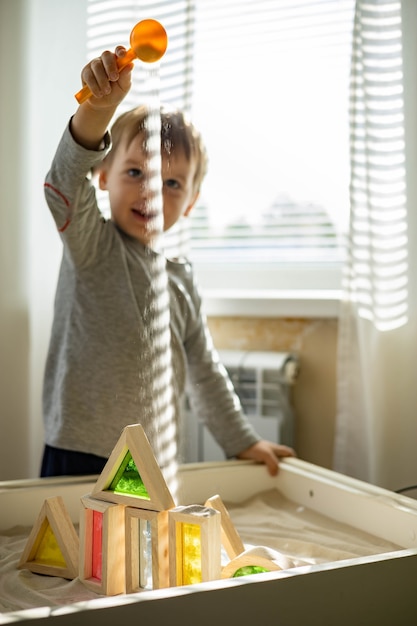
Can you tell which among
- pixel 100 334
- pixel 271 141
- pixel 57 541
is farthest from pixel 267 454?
pixel 271 141

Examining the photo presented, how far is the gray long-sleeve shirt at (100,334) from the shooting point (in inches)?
37.0

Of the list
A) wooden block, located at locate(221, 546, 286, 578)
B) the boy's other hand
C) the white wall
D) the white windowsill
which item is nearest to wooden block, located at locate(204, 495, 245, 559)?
wooden block, located at locate(221, 546, 286, 578)

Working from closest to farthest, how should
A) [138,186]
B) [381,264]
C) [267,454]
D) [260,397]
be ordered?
[138,186] → [267,454] → [381,264] → [260,397]

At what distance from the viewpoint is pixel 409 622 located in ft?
2.13

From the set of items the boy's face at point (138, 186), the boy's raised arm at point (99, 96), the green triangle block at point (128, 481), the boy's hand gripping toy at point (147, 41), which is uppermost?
the boy's hand gripping toy at point (147, 41)

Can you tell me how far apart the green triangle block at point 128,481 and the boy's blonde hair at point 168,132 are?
15.4 inches

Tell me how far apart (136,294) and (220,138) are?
0.71 metres

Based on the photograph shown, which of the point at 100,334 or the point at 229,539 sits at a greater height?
the point at 100,334

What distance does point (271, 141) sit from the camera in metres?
1.57

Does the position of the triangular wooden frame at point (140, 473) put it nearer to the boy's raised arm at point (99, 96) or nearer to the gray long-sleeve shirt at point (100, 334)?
the gray long-sleeve shirt at point (100, 334)

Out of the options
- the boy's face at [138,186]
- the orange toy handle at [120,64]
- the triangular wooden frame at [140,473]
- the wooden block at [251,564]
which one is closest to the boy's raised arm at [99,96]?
the orange toy handle at [120,64]

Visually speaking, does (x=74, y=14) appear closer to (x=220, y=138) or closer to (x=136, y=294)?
(x=136, y=294)

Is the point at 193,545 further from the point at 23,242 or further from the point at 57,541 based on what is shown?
the point at 23,242

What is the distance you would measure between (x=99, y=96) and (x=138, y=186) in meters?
0.20
